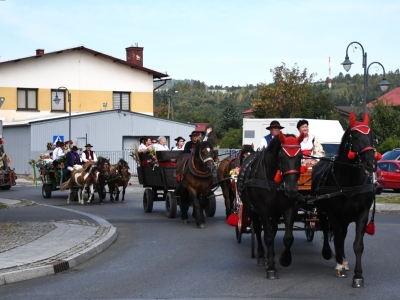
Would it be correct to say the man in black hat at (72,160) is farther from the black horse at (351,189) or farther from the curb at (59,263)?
the black horse at (351,189)

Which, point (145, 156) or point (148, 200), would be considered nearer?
point (145, 156)

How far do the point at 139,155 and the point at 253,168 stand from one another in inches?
421

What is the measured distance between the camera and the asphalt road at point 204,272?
9.45 meters

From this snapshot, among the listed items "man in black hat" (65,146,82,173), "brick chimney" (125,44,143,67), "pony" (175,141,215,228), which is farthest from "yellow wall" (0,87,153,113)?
"pony" (175,141,215,228)

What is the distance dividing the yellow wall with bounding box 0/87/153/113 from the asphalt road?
42110 millimetres

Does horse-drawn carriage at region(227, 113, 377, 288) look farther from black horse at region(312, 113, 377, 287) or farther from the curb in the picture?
the curb

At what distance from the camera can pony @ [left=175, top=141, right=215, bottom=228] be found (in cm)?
1700

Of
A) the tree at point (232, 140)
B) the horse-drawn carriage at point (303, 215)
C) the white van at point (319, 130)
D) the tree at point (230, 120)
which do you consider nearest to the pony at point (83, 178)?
the white van at point (319, 130)

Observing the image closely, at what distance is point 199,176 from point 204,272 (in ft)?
21.0

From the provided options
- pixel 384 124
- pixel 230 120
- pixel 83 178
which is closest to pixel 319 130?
pixel 83 178

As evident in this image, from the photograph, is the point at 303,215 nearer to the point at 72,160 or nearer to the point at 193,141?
the point at 193,141

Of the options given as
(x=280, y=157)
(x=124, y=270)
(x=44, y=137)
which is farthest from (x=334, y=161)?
(x=44, y=137)

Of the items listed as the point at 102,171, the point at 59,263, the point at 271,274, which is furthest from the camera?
the point at 102,171

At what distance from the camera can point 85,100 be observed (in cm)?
5975
